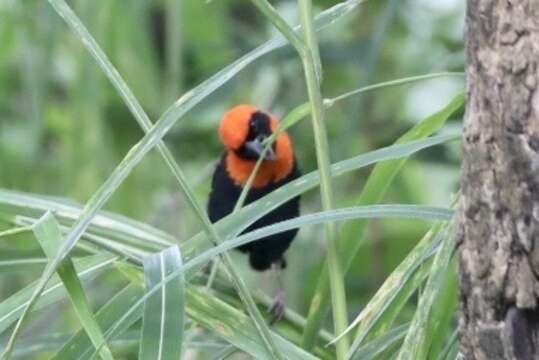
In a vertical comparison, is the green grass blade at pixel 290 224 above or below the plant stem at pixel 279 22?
below

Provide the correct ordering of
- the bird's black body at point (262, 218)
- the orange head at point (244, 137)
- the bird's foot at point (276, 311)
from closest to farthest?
the bird's foot at point (276, 311), the bird's black body at point (262, 218), the orange head at point (244, 137)

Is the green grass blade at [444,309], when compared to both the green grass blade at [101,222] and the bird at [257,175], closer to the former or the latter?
the green grass blade at [101,222]

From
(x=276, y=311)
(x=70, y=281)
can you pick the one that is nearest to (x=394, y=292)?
(x=70, y=281)

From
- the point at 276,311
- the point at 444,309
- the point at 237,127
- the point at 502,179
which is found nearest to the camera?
the point at 502,179

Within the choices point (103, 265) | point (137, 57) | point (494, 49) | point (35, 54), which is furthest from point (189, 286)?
point (137, 57)

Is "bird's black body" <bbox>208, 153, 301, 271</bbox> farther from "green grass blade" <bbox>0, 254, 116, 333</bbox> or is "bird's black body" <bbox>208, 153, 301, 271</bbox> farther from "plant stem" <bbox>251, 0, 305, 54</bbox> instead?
"plant stem" <bbox>251, 0, 305, 54</bbox>

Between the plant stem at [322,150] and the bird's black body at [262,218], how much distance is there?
1.29 m

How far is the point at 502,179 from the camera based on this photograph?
1110mm

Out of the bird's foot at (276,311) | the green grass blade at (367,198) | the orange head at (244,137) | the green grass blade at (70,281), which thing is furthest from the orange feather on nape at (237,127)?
the green grass blade at (70,281)

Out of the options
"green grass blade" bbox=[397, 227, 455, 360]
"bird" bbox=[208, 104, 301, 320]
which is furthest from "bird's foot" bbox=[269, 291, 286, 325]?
"green grass blade" bbox=[397, 227, 455, 360]

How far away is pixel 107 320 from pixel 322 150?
242 millimetres

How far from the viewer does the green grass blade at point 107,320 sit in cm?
126

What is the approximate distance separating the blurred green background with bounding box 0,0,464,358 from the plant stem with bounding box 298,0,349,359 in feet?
4.66

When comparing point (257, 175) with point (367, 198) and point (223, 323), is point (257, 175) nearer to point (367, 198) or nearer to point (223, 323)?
point (367, 198)
